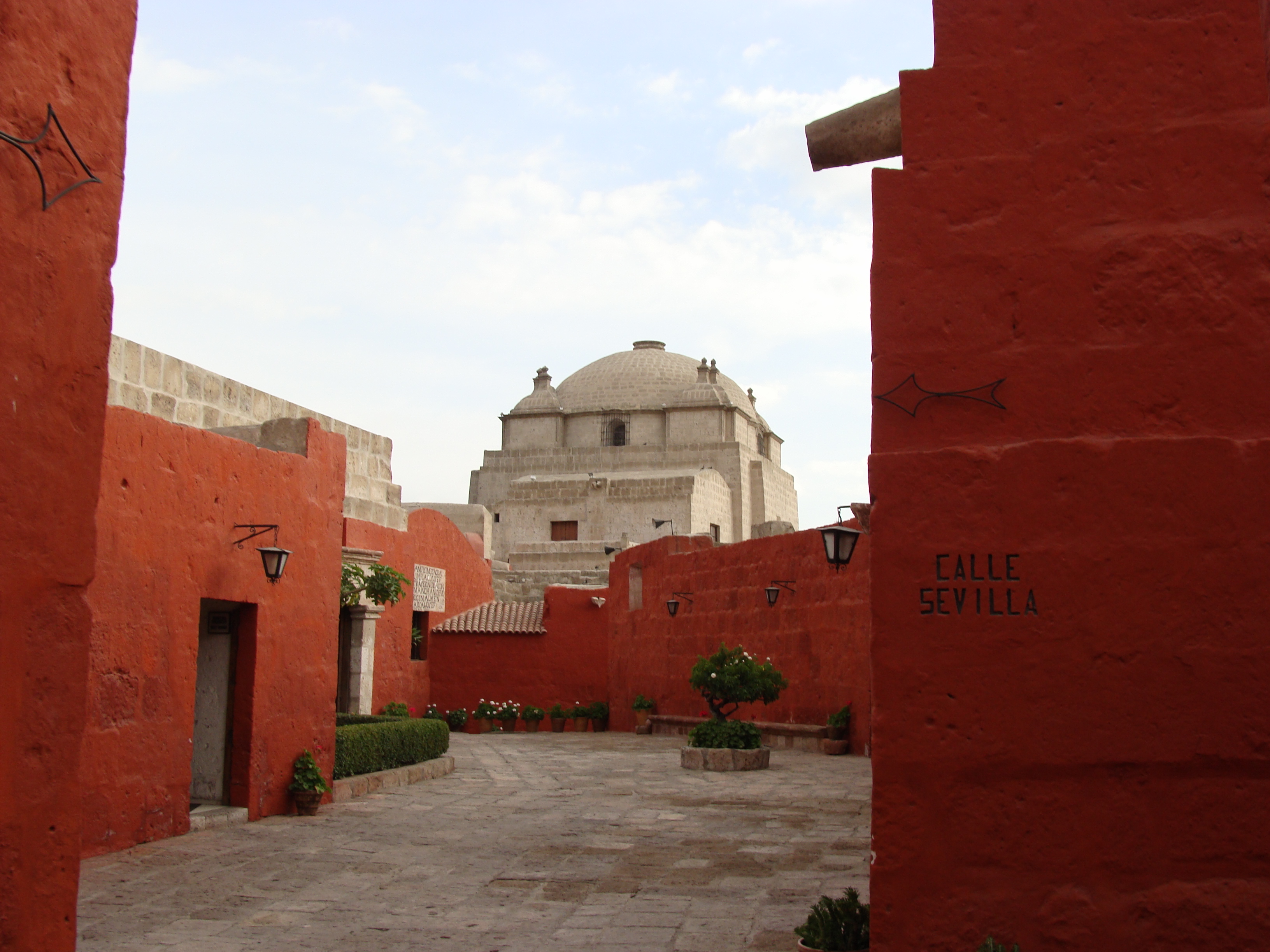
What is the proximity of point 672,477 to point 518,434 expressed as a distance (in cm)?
795

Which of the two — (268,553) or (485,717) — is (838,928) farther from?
(485,717)

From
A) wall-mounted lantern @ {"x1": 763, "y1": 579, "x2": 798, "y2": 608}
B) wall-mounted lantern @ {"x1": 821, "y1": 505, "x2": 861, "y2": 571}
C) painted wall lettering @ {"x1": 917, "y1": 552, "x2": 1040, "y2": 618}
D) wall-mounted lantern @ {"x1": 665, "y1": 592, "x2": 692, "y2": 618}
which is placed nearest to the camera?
painted wall lettering @ {"x1": 917, "y1": 552, "x2": 1040, "y2": 618}

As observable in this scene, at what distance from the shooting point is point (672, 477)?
32750 mm

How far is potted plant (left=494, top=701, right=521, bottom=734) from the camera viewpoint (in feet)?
62.1

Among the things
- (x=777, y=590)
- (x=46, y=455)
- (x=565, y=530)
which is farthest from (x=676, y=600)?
(x=565, y=530)

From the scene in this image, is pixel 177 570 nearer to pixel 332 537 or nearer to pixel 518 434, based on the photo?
pixel 332 537

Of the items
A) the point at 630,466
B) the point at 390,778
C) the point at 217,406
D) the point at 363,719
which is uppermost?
the point at 630,466

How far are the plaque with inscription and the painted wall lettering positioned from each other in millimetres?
14169

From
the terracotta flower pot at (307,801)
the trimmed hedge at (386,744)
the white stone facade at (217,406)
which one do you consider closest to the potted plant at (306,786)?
the terracotta flower pot at (307,801)

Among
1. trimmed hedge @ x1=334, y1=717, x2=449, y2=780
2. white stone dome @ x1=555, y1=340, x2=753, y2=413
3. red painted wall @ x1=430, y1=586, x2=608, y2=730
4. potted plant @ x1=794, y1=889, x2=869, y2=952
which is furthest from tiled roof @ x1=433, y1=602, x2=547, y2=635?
white stone dome @ x1=555, y1=340, x2=753, y2=413

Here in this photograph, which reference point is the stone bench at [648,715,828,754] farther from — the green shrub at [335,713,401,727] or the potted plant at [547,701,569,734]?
the green shrub at [335,713,401,727]

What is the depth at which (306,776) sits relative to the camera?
8.86 meters

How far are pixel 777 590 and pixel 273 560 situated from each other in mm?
7597

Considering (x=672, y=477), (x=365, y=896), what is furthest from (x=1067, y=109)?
(x=672, y=477)
